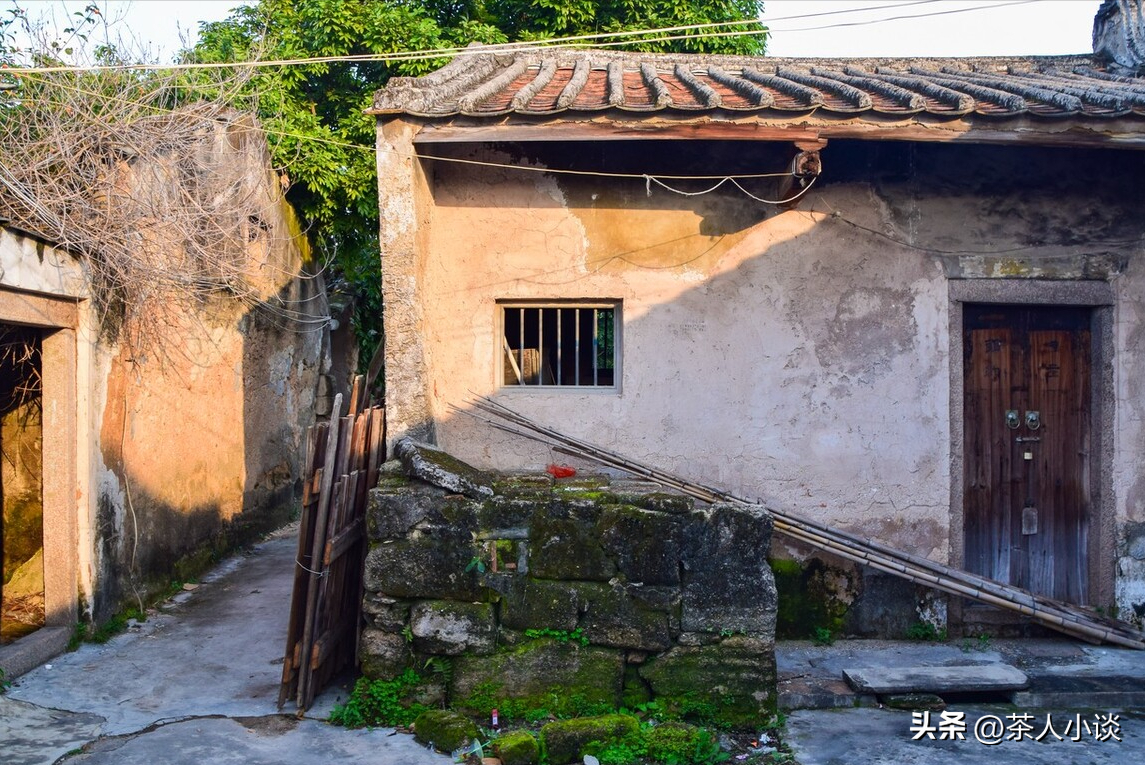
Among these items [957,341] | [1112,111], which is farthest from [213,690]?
[1112,111]

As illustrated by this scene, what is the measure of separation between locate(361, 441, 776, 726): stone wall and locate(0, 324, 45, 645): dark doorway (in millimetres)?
3135

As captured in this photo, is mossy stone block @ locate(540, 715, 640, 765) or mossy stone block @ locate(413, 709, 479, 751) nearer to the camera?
mossy stone block @ locate(540, 715, 640, 765)

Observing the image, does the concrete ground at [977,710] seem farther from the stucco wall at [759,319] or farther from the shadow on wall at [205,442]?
the shadow on wall at [205,442]

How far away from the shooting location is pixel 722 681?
4.75 meters

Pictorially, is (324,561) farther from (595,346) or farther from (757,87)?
(757,87)

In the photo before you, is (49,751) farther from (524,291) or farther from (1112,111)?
(1112,111)

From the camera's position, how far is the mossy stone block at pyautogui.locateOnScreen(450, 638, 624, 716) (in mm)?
4770

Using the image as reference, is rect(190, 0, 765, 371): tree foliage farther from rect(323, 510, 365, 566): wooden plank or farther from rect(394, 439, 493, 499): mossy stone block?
rect(394, 439, 493, 499): mossy stone block

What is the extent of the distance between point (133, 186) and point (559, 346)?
131 inches

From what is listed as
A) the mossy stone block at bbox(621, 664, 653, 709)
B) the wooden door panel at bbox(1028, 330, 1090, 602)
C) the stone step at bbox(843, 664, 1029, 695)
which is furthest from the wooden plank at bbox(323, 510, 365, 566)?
the wooden door panel at bbox(1028, 330, 1090, 602)

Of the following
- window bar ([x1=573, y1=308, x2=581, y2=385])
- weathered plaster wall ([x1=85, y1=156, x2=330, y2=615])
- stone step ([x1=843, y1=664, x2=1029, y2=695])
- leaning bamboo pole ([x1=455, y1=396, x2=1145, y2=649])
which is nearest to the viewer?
stone step ([x1=843, y1=664, x2=1029, y2=695])

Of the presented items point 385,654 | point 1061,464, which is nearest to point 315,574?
point 385,654

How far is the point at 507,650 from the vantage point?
4.79m

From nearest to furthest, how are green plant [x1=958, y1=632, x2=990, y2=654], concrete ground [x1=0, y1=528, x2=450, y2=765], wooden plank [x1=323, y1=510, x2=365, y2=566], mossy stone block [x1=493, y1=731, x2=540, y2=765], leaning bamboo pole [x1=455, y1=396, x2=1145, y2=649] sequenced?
1. mossy stone block [x1=493, y1=731, x2=540, y2=765]
2. concrete ground [x1=0, y1=528, x2=450, y2=765]
3. wooden plank [x1=323, y1=510, x2=365, y2=566]
4. leaning bamboo pole [x1=455, y1=396, x2=1145, y2=649]
5. green plant [x1=958, y1=632, x2=990, y2=654]
